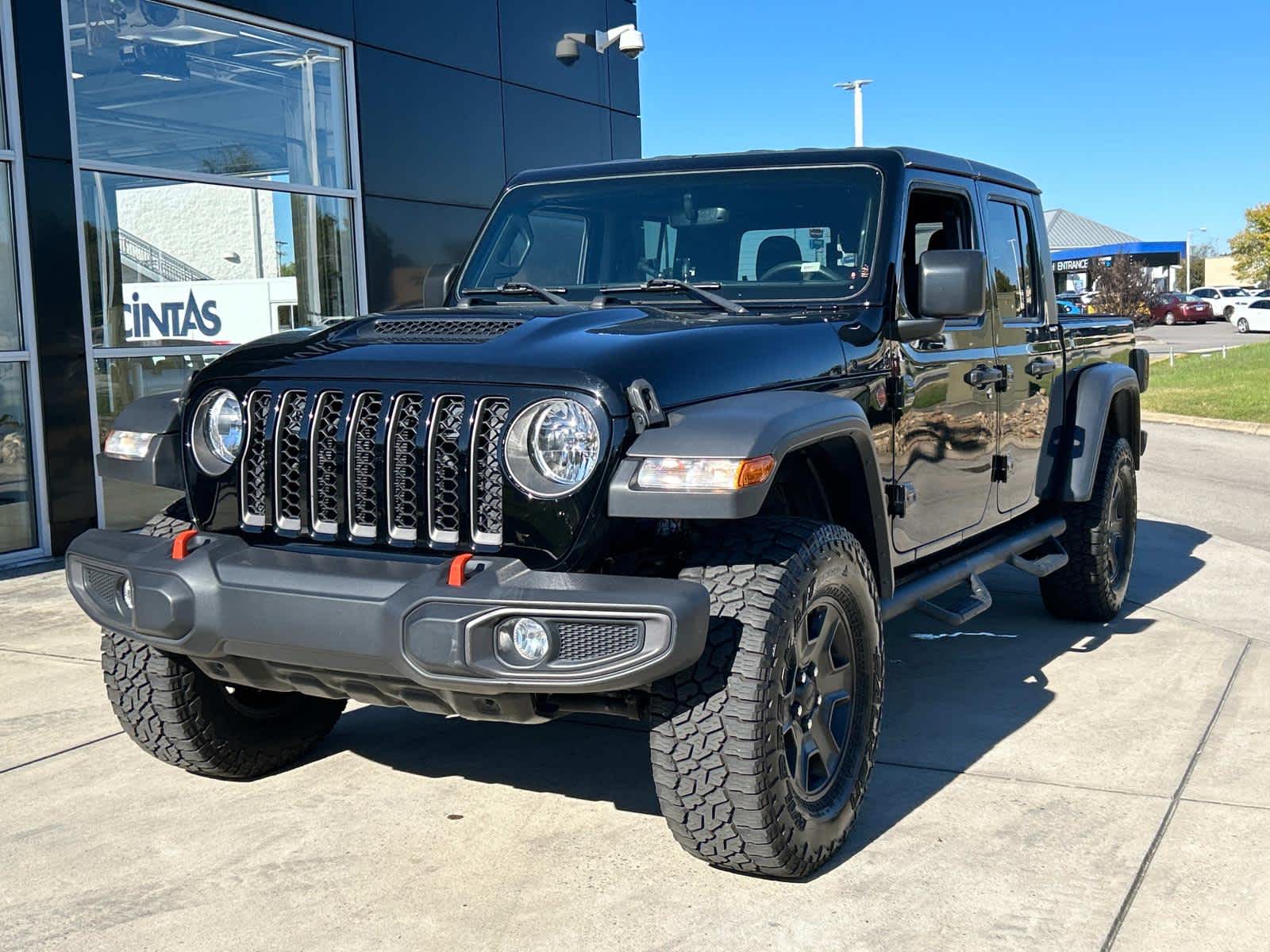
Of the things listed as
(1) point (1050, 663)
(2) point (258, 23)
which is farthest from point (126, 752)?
(2) point (258, 23)

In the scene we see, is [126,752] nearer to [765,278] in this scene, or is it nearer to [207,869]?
[207,869]

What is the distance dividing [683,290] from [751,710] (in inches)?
63.4

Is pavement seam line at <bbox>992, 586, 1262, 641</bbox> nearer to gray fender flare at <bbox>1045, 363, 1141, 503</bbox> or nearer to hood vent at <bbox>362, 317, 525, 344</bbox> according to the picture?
gray fender flare at <bbox>1045, 363, 1141, 503</bbox>

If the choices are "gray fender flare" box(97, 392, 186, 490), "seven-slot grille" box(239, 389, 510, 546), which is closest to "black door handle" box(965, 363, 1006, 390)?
"seven-slot grille" box(239, 389, 510, 546)

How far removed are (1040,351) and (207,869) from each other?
3923 mm

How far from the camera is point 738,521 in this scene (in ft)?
11.2

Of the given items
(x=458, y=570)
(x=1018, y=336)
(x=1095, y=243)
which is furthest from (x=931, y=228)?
(x=1095, y=243)

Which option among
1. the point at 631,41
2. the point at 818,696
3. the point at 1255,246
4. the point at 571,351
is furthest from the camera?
the point at 1255,246

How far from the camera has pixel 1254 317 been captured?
47281 millimetres

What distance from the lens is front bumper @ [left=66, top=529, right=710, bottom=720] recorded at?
291 centimetres

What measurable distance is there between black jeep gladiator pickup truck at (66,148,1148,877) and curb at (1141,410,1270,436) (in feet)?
40.3

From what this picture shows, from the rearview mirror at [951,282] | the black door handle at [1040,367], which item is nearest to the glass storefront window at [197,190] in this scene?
the black door handle at [1040,367]

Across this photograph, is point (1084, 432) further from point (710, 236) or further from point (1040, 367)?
point (710, 236)

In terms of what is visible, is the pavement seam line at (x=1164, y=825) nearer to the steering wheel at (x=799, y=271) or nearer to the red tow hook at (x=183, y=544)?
the steering wheel at (x=799, y=271)
